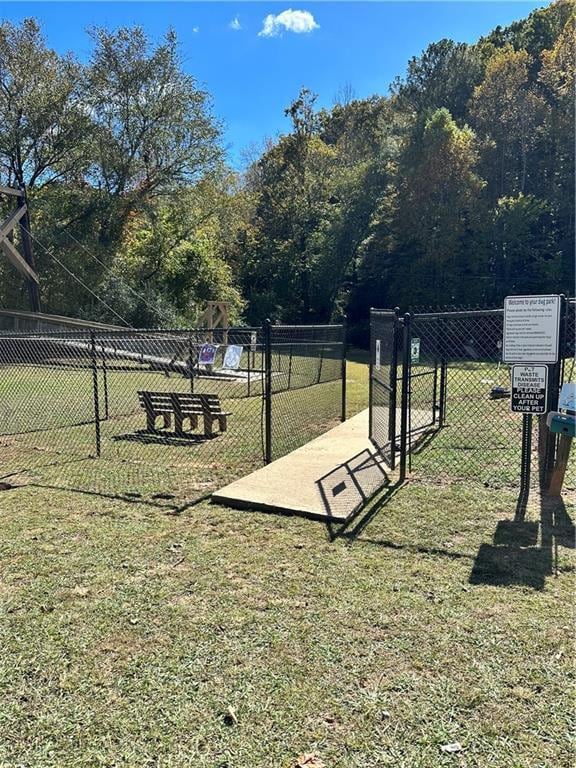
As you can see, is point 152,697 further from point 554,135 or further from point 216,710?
point 554,135

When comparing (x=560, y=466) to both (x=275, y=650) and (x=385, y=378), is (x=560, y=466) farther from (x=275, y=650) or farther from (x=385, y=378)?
(x=275, y=650)

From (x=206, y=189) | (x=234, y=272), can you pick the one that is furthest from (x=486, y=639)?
(x=234, y=272)

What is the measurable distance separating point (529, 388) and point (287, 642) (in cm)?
301

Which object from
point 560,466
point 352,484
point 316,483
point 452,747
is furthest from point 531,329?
point 452,747

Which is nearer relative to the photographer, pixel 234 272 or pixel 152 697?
pixel 152 697

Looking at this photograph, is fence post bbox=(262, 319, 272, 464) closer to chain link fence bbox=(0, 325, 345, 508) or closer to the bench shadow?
chain link fence bbox=(0, 325, 345, 508)

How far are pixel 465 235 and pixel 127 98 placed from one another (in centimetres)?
1846

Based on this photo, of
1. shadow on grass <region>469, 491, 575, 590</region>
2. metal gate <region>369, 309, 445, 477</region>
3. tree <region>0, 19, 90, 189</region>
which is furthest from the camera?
tree <region>0, 19, 90, 189</region>

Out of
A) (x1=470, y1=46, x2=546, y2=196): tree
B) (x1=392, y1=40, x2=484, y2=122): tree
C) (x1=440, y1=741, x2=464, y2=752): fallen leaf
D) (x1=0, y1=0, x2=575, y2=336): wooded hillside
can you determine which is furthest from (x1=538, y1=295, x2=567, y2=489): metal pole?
(x1=392, y1=40, x2=484, y2=122): tree

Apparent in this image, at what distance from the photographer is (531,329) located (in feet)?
14.9

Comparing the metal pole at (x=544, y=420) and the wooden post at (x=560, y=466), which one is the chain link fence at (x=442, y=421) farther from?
the wooden post at (x=560, y=466)

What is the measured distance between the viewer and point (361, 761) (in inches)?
79.7

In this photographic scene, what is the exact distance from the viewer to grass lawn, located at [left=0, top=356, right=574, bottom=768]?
83.7 inches

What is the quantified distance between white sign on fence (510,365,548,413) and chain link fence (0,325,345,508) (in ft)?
8.13
